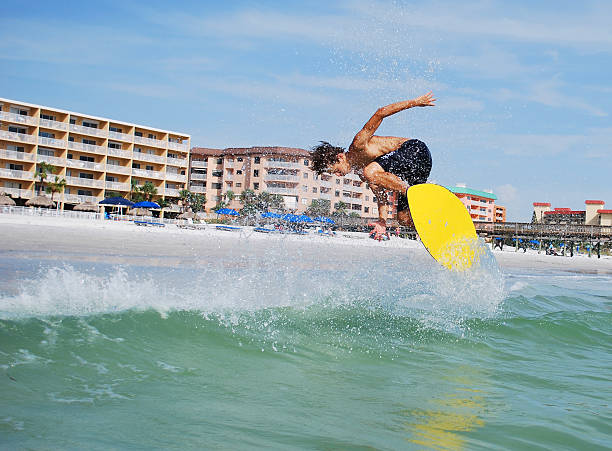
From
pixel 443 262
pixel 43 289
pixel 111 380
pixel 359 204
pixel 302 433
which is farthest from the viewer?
pixel 359 204

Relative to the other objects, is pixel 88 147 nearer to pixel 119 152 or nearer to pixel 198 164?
pixel 119 152

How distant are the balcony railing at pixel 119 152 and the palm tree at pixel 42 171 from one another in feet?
22.9

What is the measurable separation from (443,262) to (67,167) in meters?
58.1

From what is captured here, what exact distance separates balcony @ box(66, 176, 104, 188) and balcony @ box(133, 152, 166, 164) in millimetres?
5413

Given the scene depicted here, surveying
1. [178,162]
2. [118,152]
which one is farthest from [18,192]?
[178,162]

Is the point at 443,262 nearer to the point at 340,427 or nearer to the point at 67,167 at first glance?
the point at 340,427

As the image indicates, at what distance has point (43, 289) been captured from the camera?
19.3 feet

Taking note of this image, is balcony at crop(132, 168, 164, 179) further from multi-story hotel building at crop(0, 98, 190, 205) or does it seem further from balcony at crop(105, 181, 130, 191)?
balcony at crop(105, 181, 130, 191)

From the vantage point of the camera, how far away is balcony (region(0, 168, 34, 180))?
54156 mm

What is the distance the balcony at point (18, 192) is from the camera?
54.3 metres

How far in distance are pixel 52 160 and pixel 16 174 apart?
3.79 meters

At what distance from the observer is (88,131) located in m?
59.0

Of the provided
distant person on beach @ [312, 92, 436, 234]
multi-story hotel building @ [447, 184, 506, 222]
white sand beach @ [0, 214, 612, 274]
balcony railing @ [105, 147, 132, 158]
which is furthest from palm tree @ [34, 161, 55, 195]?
multi-story hotel building @ [447, 184, 506, 222]

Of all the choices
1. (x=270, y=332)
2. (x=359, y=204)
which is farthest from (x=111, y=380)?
(x=359, y=204)
